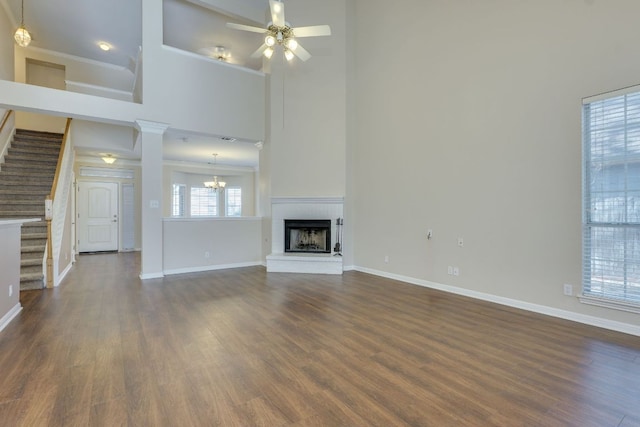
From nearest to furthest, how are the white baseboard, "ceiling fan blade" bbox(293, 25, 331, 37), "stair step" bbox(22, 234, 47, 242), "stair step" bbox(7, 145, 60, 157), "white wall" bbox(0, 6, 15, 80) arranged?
"ceiling fan blade" bbox(293, 25, 331, 37), "stair step" bbox(22, 234, 47, 242), the white baseboard, "white wall" bbox(0, 6, 15, 80), "stair step" bbox(7, 145, 60, 157)

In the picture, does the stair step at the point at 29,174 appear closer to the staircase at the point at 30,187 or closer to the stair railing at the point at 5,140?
the staircase at the point at 30,187

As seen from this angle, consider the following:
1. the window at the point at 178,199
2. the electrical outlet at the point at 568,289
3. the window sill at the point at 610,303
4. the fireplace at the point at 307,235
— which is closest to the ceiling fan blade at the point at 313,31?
the fireplace at the point at 307,235

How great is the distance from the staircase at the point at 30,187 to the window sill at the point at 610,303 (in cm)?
733

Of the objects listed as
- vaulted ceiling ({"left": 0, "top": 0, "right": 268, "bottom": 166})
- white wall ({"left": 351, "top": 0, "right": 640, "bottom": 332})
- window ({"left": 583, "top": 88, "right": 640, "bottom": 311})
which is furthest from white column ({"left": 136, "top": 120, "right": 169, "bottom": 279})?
window ({"left": 583, "top": 88, "right": 640, "bottom": 311})

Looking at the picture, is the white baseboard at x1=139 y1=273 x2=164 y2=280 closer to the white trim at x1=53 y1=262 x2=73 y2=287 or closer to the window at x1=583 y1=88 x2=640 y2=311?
the white trim at x1=53 y1=262 x2=73 y2=287

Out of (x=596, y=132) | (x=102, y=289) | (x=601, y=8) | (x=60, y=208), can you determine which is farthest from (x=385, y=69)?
(x=60, y=208)

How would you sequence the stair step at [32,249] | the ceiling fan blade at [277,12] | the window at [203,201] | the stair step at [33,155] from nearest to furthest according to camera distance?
1. the ceiling fan blade at [277,12]
2. the stair step at [32,249]
3. the stair step at [33,155]
4. the window at [203,201]

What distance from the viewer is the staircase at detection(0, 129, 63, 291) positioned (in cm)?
485

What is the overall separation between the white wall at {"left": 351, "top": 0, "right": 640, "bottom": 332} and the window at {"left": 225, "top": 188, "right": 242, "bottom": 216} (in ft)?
25.5

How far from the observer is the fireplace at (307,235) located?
6.23 m

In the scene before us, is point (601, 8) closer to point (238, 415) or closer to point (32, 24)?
point (238, 415)

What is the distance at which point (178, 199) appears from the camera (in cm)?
1162

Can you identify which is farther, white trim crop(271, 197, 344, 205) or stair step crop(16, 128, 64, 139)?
stair step crop(16, 128, 64, 139)

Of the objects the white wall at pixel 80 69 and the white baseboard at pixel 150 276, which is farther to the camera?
the white wall at pixel 80 69
